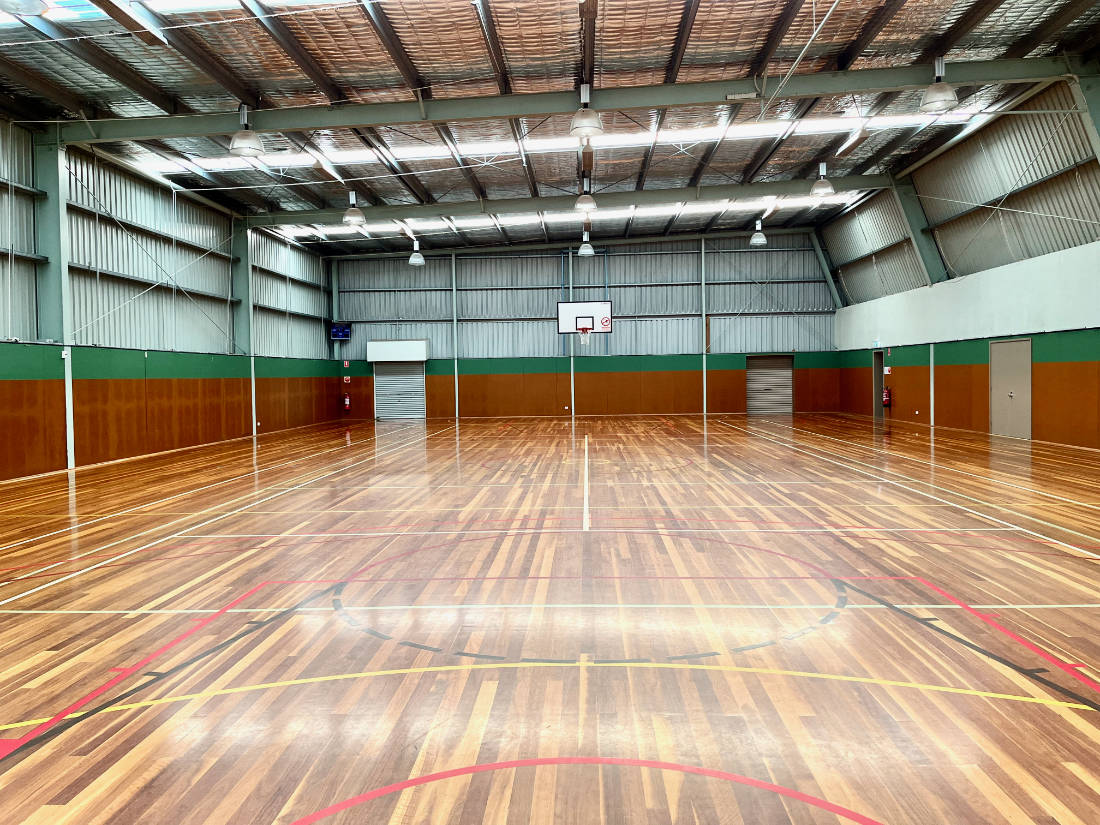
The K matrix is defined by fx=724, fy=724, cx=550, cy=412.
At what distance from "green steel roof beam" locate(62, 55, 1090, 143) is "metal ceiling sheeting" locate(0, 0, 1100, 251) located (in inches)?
10.0

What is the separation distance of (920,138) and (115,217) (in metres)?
20.5

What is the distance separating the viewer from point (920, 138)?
19.1 metres

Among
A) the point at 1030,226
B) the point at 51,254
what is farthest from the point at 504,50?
the point at 1030,226

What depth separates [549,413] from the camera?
31562 millimetres

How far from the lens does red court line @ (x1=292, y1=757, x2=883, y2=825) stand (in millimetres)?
2871

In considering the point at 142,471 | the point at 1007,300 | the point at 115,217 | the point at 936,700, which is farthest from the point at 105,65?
the point at 1007,300

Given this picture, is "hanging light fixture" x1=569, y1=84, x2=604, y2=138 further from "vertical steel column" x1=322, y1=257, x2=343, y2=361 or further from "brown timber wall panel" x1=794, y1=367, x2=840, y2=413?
"vertical steel column" x1=322, y1=257, x2=343, y2=361

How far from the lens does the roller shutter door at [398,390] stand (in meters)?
31.4

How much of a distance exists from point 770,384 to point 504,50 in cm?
2150

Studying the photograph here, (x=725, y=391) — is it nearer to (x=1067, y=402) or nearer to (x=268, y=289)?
(x=1067, y=402)

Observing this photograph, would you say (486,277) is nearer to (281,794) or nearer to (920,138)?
(920,138)

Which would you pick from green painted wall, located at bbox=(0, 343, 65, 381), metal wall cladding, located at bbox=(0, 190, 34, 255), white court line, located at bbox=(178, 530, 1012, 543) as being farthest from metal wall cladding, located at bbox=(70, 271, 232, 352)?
white court line, located at bbox=(178, 530, 1012, 543)

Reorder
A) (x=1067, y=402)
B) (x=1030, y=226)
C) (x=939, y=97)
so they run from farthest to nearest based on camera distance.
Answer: (x=1030, y=226)
(x=1067, y=402)
(x=939, y=97)

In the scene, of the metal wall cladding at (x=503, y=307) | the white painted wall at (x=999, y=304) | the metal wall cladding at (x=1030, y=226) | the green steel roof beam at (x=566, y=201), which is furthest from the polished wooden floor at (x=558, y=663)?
the metal wall cladding at (x=503, y=307)
